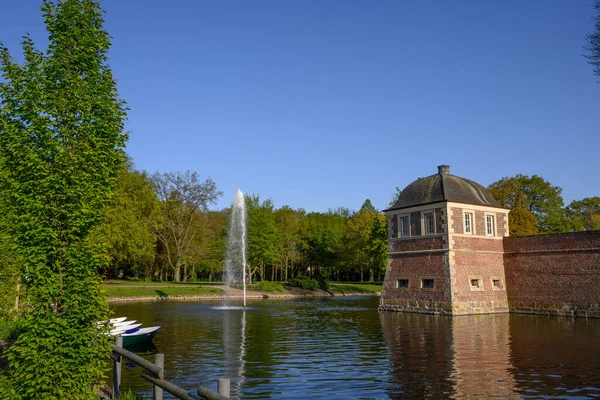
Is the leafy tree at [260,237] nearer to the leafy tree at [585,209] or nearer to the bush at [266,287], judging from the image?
the bush at [266,287]

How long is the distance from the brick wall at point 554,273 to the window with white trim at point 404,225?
23.4 ft

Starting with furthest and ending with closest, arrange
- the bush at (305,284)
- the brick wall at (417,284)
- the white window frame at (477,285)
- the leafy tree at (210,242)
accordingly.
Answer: the leafy tree at (210,242), the bush at (305,284), the white window frame at (477,285), the brick wall at (417,284)

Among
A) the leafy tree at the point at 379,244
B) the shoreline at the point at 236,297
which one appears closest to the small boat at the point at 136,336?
the shoreline at the point at 236,297

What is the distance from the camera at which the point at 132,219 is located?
5450 cm

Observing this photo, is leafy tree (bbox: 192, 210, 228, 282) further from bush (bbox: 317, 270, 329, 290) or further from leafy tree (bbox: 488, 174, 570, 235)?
leafy tree (bbox: 488, 174, 570, 235)

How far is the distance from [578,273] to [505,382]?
21333 mm

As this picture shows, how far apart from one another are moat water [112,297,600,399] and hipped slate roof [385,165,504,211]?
8553mm

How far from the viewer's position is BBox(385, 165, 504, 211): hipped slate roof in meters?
34.6

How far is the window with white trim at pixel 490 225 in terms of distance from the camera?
3606 cm

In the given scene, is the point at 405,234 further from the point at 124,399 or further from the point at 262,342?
the point at 124,399

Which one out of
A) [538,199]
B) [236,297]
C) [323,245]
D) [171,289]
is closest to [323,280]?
[236,297]

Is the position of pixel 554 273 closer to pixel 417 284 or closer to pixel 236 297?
pixel 417 284

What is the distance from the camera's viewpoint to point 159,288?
181 feet

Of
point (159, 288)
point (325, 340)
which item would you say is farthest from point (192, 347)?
point (159, 288)
